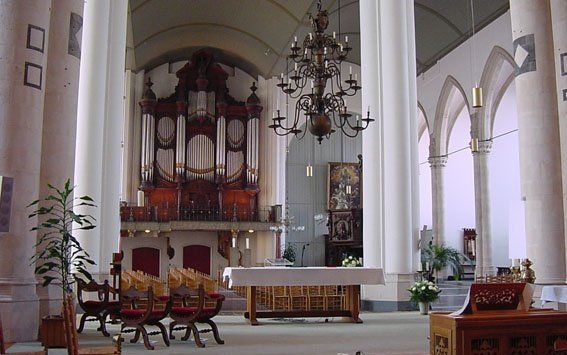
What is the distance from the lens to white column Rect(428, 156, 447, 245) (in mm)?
20812

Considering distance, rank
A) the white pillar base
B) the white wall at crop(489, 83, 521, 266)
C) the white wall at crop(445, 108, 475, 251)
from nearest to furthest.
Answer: the white pillar base < the white wall at crop(489, 83, 521, 266) < the white wall at crop(445, 108, 475, 251)

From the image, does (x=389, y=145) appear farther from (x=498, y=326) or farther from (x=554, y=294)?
(x=498, y=326)

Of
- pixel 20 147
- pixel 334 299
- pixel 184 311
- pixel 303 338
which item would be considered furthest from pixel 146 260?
pixel 20 147

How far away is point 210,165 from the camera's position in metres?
21.8

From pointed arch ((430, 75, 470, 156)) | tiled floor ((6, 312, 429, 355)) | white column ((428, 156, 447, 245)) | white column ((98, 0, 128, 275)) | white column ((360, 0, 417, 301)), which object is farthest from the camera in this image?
white column ((428, 156, 447, 245))

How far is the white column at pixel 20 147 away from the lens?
6.45 m

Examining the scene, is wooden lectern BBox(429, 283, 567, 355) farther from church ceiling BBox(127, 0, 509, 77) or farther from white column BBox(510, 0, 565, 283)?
church ceiling BBox(127, 0, 509, 77)

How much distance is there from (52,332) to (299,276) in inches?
158

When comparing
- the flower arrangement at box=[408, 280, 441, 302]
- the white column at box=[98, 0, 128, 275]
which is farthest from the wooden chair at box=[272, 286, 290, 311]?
the white column at box=[98, 0, 128, 275]

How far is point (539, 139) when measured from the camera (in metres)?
7.61

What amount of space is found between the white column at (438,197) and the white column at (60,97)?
608 inches

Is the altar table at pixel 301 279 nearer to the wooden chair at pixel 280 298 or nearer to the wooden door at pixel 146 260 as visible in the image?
the wooden chair at pixel 280 298

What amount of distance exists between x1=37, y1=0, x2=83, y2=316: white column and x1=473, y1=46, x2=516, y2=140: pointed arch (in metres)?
12.9

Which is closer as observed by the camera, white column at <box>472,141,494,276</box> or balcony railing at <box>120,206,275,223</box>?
white column at <box>472,141,494,276</box>
